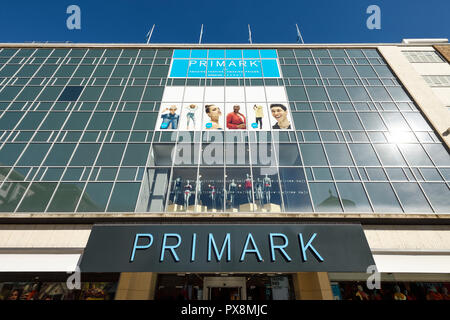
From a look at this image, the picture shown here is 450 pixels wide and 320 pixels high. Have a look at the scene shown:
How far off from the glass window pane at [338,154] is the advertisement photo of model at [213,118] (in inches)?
289

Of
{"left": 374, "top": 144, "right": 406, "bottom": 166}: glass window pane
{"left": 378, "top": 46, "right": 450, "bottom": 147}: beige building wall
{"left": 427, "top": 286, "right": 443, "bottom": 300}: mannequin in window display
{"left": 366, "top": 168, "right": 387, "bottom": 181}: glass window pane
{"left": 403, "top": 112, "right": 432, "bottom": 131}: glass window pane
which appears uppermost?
{"left": 378, "top": 46, "right": 450, "bottom": 147}: beige building wall

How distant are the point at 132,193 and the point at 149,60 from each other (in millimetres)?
13882

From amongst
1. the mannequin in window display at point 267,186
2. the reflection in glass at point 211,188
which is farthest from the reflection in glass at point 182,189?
the mannequin in window display at point 267,186

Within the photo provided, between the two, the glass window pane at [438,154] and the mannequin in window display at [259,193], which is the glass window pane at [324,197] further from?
the glass window pane at [438,154]

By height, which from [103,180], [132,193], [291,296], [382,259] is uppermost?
[103,180]

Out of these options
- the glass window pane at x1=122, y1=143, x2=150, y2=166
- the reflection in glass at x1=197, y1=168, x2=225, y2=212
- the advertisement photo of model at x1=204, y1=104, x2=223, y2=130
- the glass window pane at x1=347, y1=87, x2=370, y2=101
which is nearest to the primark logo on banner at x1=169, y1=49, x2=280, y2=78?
the advertisement photo of model at x1=204, y1=104, x2=223, y2=130

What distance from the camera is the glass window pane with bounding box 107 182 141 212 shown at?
11.3 meters

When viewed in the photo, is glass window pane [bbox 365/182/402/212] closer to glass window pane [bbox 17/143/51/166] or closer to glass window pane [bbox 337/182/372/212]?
glass window pane [bbox 337/182/372/212]

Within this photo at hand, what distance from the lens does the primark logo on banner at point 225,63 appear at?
734 inches

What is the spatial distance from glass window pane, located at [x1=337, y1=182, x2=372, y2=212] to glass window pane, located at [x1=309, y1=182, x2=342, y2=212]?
0.38 meters
